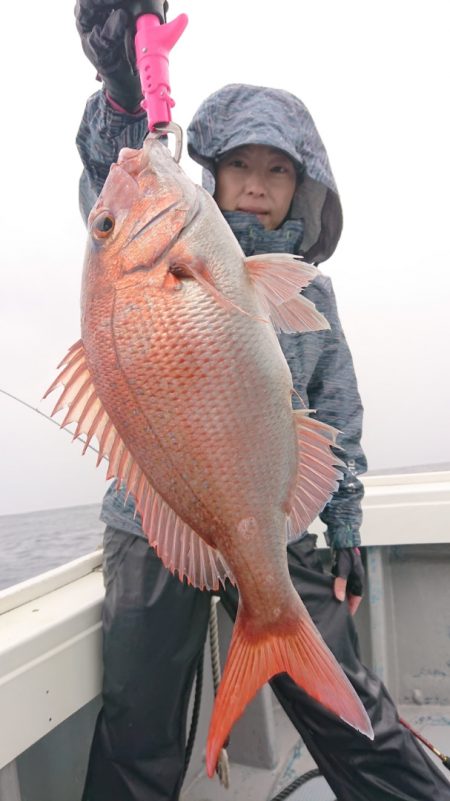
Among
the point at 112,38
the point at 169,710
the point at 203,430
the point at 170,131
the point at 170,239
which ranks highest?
the point at 112,38

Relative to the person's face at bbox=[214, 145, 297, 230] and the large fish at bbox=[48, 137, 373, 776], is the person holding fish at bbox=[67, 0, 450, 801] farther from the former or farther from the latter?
the person's face at bbox=[214, 145, 297, 230]

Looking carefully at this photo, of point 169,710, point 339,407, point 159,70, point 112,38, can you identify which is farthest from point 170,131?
point 169,710

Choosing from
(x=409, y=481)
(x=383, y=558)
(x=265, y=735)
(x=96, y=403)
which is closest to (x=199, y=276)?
(x=96, y=403)

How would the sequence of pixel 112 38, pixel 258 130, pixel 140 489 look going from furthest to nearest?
pixel 258 130
pixel 112 38
pixel 140 489

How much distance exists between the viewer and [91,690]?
6.19ft

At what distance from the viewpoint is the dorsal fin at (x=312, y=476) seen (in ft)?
4.54

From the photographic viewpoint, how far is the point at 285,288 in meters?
1.29

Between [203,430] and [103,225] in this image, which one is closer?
[203,430]

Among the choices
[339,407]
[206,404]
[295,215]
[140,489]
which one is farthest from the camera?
[295,215]

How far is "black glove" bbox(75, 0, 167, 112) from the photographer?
60.6 inches

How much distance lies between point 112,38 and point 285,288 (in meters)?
0.94

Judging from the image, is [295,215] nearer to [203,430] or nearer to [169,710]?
[203,430]

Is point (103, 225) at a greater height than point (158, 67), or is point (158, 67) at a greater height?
point (158, 67)

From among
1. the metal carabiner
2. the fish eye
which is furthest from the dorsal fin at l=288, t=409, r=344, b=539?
the metal carabiner
